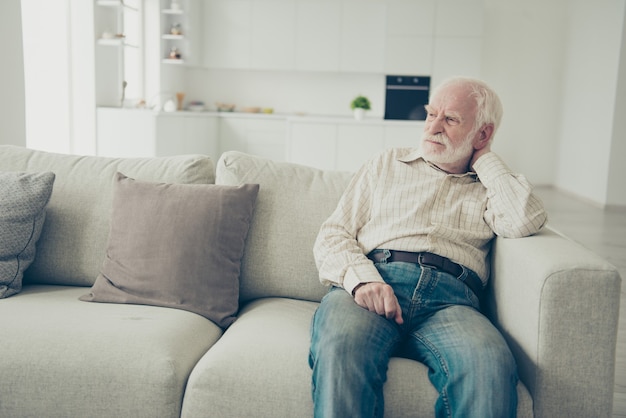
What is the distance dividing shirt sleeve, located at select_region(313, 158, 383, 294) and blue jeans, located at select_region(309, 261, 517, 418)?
0.05m

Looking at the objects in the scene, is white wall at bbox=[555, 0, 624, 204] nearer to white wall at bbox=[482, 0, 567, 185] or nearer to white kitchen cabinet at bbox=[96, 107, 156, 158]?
white wall at bbox=[482, 0, 567, 185]

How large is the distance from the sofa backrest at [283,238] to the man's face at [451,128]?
357 millimetres

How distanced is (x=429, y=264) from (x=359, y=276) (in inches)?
8.3

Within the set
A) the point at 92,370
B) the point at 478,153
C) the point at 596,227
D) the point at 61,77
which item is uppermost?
the point at 61,77

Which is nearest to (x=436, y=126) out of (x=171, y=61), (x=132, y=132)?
(x=132, y=132)

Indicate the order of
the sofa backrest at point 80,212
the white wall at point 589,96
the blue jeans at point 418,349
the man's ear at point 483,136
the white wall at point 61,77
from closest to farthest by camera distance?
the blue jeans at point 418,349 < the man's ear at point 483,136 < the sofa backrest at point 80,212 < the white wall at point 61,77 < the white wall at point 589,96

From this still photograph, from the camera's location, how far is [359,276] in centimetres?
176

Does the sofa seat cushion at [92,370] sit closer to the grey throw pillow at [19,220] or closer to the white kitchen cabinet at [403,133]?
the grey throw pillow at [19,220]

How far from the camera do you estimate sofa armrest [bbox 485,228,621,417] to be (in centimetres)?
152

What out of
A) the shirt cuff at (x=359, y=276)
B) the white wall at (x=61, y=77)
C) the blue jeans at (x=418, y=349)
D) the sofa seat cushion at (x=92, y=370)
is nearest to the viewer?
the blue jeans at (x=418, y=349)

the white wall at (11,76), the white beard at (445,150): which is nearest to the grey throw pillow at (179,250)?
the white beard at (445,150)

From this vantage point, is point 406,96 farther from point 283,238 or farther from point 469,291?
point 469,291

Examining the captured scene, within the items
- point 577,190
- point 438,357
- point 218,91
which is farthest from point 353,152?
point 438,357

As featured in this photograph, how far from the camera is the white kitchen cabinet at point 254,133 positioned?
26.5ft
